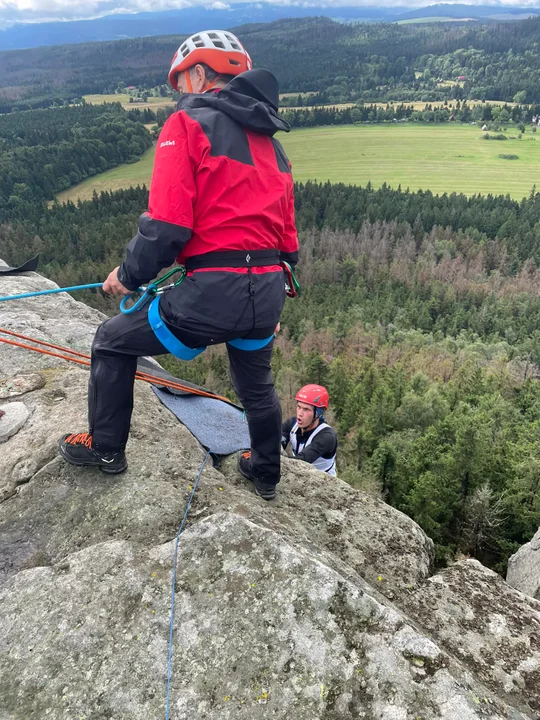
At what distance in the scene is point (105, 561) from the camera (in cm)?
347

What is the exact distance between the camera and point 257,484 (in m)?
4.76

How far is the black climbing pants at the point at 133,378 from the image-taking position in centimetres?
381

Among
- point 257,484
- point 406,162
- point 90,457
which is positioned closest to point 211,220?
point 90,457

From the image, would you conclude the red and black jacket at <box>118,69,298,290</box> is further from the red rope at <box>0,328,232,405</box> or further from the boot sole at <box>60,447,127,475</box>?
the red rope at <box>0,328,232,405</box>

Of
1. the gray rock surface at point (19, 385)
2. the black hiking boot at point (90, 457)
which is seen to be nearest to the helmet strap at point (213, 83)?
the black hiking boot at point (90, 457)

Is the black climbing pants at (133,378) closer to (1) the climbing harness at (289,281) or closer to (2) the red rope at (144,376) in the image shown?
(1) the climbing harness at (289,281)

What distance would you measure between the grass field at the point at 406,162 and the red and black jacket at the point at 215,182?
135721 mm

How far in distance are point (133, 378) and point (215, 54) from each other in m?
2.59

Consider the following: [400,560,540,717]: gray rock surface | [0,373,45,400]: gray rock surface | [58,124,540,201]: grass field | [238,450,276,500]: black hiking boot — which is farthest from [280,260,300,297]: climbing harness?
[58,124,540,201]: grass field

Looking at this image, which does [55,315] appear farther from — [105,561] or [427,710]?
[427,710]

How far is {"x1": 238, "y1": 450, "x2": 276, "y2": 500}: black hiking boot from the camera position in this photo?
15.4 feet

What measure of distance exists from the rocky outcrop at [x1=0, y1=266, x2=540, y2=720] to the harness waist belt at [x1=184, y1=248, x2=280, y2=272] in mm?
1903

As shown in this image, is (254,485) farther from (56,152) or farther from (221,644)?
(56,152)

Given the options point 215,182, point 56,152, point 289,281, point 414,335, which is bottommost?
point 414,335
